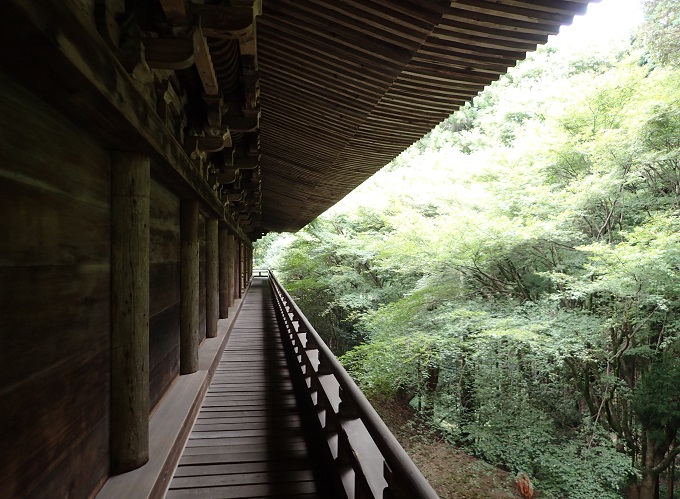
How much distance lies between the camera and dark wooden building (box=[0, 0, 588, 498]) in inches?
49.3

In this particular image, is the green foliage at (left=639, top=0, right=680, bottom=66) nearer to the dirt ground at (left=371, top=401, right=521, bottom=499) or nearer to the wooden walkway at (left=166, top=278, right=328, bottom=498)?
the dirt ground at (left=371, top=401, right=521, bottom=499)

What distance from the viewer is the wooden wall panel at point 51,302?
4.03 feet

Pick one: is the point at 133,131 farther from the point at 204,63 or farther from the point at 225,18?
the point at 225,18

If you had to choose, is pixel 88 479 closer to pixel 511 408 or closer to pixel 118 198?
pixel 118 198

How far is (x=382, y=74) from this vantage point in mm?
2246

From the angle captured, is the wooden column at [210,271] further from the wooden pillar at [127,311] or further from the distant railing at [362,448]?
the wooden pillar at [127,311]

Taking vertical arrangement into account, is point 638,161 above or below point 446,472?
above

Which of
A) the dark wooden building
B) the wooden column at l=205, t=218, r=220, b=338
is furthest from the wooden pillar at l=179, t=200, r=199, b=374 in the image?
the wooden column at l=205, t=218, r=220, b=338

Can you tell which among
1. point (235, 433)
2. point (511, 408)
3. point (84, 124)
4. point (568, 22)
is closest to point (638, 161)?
point (511, 408)

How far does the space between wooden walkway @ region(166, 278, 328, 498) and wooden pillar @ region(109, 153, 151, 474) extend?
2.39 feet

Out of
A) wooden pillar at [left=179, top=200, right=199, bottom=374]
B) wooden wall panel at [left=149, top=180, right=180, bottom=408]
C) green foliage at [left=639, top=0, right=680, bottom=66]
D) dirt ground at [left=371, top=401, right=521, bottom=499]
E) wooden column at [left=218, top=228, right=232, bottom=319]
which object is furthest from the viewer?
green foliage at [left=639, top=0, right=680, bottom=66]

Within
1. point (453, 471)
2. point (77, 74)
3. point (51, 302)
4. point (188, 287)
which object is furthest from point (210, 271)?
point (453, 471)

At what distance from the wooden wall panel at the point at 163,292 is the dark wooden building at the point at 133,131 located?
0.03 m

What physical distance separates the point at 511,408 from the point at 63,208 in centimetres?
988
